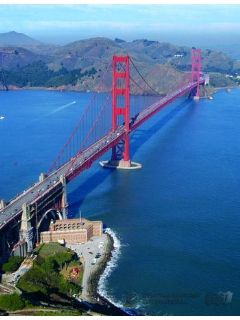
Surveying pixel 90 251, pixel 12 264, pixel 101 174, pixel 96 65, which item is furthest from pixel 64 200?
pixel 96 65

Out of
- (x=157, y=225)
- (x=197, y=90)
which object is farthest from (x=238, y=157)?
(x=197, y=90)

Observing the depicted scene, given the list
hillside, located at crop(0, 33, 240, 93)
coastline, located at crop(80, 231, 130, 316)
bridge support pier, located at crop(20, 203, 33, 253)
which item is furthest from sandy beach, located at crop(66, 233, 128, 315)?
hillside, located at crop(0, 33, 240, 93)

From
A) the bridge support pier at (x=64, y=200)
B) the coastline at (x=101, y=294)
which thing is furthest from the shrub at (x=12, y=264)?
the bridge support pier at (x=64, y=200)

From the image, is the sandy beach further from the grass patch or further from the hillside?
the hillside

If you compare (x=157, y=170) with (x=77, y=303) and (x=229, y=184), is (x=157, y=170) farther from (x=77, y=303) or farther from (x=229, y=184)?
(x=77, y=303)

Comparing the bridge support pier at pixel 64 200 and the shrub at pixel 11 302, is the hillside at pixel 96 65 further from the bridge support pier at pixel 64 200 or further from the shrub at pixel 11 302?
the shrub at pixel 11 302

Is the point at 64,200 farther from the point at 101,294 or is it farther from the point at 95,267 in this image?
the point at 101,294
